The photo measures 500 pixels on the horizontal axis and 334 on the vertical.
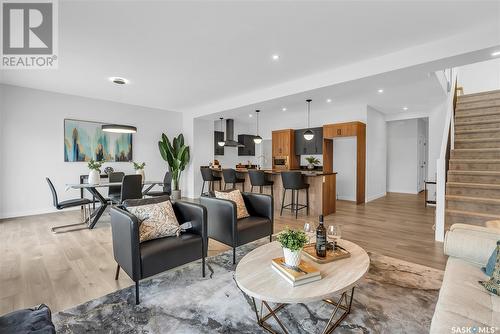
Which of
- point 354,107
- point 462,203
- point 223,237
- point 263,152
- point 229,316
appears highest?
point 354,107

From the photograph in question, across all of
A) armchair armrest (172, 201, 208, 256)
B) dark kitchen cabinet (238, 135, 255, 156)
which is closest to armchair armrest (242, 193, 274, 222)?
armchair armrest (172, 201, 208, 256)

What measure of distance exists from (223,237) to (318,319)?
141cm

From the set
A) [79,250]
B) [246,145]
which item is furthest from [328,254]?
[246,145]

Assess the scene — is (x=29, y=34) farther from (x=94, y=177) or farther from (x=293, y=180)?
(x=293, y=180)

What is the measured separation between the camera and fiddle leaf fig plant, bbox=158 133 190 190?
711 cm

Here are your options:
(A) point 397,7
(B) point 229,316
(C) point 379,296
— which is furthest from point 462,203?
(B) point 229,316

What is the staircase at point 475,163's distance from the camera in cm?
351

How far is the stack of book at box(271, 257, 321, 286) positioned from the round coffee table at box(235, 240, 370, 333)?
0.03 m

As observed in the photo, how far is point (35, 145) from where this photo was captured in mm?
5188

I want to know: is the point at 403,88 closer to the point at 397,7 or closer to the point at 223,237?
the point at 397,7

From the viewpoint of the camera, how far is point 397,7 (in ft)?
8.18

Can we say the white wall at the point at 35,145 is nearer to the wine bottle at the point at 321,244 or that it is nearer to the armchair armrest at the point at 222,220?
the armchair armrest at the point at 222,220

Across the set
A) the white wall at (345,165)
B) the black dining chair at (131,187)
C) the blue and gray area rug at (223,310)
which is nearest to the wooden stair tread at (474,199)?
the blue and gray area rug at (223,310)

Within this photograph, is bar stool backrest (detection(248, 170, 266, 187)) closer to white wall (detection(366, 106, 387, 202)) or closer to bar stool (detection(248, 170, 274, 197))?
bar stool (detection(248, 170, 274, 197))
